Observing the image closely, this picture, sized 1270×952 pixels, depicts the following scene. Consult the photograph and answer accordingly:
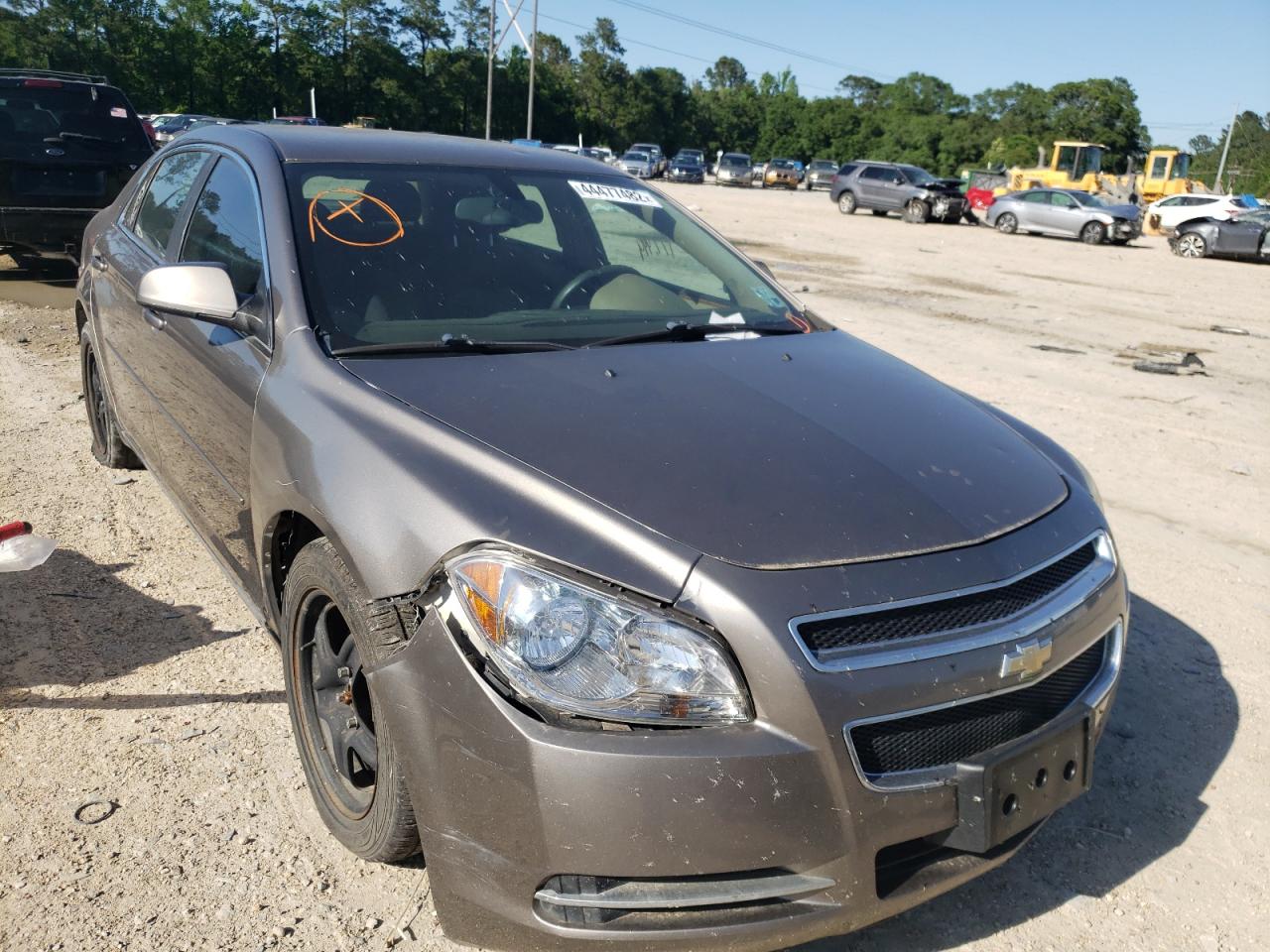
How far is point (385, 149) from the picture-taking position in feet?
11.1

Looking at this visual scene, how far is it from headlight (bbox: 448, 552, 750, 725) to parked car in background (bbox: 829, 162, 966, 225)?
32794mm

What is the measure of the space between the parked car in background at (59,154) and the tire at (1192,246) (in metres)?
23.0

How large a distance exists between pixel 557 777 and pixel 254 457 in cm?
140

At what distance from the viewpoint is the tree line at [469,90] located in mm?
60375

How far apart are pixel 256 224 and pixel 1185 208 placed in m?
35.1

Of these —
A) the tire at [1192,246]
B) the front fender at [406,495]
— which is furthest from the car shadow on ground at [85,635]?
the tire at [1192,246]

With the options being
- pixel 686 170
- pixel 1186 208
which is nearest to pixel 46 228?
pixel 1186 208

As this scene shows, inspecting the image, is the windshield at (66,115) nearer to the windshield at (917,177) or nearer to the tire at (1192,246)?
the tire at (1192,246)

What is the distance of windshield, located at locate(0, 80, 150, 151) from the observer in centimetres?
926

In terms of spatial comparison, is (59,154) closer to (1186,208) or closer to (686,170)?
(1186,208)

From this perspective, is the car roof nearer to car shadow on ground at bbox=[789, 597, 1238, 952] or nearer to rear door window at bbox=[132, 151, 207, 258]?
rear door window at bbox=[132, 151, 207, 258]

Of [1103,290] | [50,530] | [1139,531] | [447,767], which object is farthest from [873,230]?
[447,767]

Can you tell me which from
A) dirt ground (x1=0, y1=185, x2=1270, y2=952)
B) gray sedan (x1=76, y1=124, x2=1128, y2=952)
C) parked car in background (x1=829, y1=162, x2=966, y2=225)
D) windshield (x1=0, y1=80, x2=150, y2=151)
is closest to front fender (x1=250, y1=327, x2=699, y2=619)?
gray sedan (x1=76, y1=124, x2=1128, y2=952)

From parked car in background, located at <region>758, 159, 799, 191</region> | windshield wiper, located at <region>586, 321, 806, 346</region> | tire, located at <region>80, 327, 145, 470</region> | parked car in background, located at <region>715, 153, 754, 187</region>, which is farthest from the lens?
parked car in background, located at <region>758, 159, 799, 191</region>
